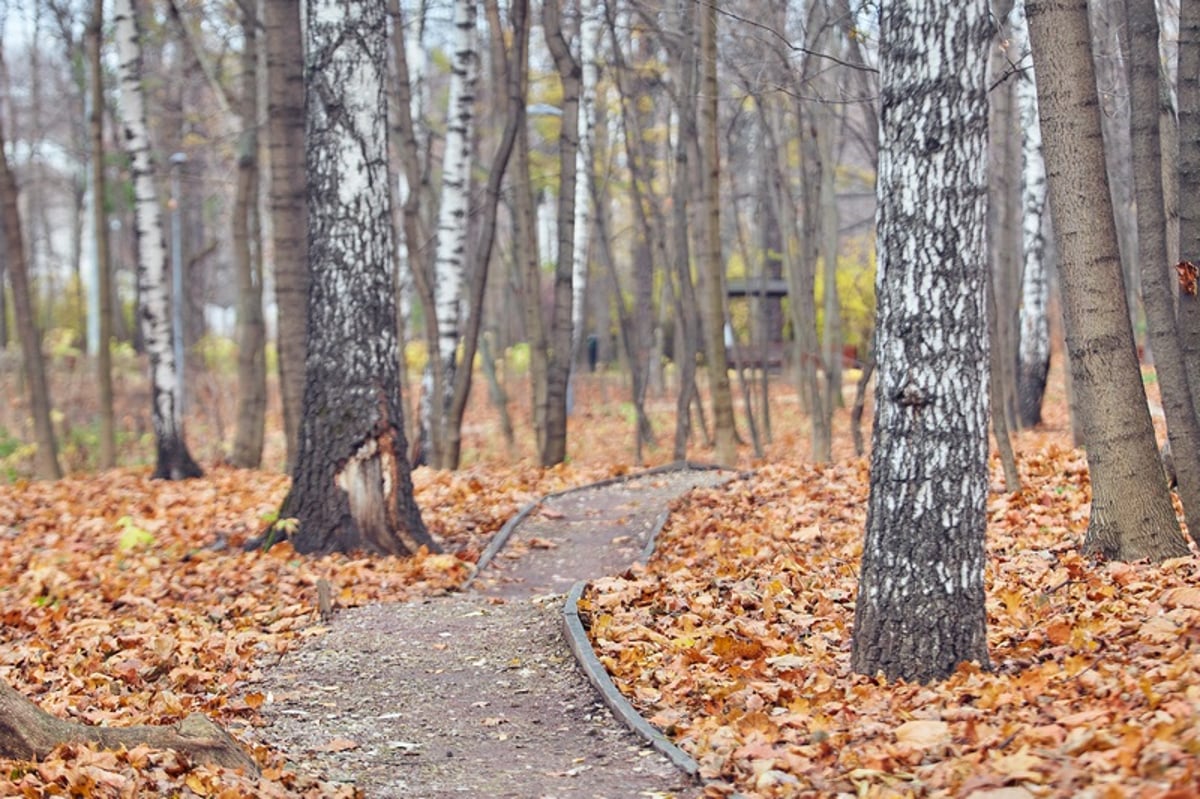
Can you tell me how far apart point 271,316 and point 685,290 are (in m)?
61.3

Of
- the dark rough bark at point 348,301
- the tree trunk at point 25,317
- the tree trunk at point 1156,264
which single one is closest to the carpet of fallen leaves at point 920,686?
the tree trunk at point 1156,264

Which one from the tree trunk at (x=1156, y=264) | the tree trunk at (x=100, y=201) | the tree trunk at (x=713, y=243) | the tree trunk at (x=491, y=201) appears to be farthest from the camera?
the tree trunk at (x=100, y=201)

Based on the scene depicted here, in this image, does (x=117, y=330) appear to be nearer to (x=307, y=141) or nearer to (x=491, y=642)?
(x=307, y=141)

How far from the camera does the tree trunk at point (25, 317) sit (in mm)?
14023

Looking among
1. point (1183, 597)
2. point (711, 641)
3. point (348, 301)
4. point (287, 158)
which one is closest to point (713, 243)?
point (287, 158)

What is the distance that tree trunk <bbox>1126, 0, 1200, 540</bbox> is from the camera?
693 centimetres

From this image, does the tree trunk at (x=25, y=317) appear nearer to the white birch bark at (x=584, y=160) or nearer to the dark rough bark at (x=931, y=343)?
the white birch bark at (x=584, y=160)

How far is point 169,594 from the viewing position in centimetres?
843

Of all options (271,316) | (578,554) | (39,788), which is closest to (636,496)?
(578,554)

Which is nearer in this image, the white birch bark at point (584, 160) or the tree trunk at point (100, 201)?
the tree trunk at point (100, 201)

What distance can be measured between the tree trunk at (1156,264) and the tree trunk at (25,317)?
11.6 m

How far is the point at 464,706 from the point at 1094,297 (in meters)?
3.92

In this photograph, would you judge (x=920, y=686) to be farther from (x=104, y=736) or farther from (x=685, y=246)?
(x=685, y=246)

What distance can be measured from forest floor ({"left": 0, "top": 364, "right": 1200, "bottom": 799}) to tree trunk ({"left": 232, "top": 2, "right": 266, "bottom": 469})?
3.95m
